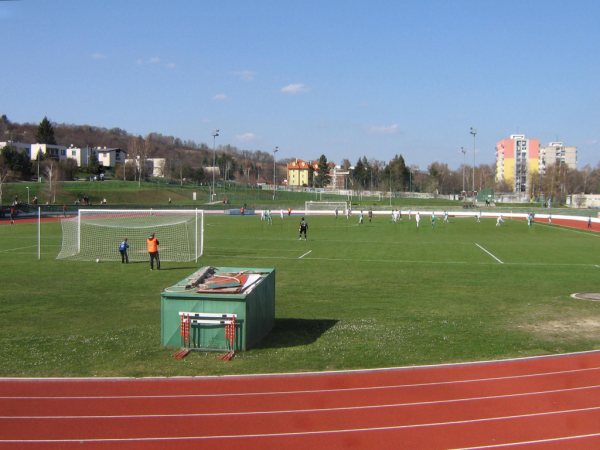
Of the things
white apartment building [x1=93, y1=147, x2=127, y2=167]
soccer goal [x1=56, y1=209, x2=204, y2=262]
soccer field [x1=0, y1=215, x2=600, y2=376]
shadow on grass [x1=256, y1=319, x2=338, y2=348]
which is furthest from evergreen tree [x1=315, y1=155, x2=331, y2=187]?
shadow on grass [x1=256, y1=319, x2=338, y2=348]

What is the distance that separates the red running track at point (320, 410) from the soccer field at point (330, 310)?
0.84m

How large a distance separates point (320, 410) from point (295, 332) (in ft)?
17.2

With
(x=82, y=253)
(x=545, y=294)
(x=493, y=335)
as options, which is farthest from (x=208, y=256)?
(x=493, y=335)

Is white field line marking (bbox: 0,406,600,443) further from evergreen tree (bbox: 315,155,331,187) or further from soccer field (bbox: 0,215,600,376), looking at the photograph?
evergreen tree (bbox: 315,155,331,187)

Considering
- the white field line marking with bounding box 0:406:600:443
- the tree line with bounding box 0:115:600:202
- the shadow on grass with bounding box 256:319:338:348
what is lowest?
the white field line marking with bounding box 0:406:600:443

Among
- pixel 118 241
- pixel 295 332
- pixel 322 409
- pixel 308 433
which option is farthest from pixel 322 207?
pixel 308 433

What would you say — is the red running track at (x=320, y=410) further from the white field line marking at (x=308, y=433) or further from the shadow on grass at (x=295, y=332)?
the shadow on grass at (x=295, y=332)

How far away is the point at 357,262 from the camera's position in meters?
28.2

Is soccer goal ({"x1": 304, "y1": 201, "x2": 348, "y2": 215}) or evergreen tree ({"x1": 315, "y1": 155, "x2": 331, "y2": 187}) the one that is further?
evergreen tree ({"x1": 315, "y1": 155, "x2": 331, "y2": 187})

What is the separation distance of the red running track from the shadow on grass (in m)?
2.49

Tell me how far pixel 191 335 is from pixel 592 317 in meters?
10.6

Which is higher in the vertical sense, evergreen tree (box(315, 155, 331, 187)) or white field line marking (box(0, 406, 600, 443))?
evergreen tree (box(315, 155, 331, 187))

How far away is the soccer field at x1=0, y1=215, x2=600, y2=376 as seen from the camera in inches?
474

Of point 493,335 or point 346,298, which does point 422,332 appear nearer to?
point 493,335
